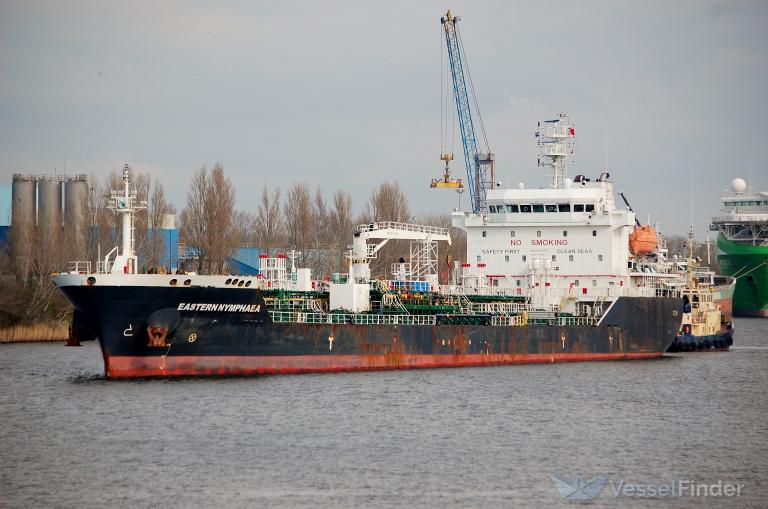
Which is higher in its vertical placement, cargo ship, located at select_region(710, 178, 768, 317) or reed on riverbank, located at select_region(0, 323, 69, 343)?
cargo ship, located at select_region(710, 178, 768, 317)

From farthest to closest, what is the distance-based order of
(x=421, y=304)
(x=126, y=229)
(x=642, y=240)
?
1. (x=642, y=240)
2. (x=421, y=304)
3. (x=126, y=229)

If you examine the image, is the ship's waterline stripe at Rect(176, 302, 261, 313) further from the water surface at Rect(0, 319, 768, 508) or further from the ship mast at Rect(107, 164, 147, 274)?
the water surface at Rect(0, 319, 768, 508)

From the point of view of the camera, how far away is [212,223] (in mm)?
68438

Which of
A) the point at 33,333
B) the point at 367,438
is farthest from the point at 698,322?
the point at 33,333

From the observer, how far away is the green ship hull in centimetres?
10638

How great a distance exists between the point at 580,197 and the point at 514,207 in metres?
3.11

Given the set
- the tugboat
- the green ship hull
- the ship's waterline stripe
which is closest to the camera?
the ship's waterline stripe

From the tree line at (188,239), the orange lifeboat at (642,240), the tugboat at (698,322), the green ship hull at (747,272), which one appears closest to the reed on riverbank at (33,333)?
the tree line at (188,239)

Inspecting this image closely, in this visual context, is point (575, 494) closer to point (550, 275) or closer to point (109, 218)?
point (550, 275)

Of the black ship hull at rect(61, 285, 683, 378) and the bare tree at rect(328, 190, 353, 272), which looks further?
the bare tree at rect(328, 190, 353, 272)

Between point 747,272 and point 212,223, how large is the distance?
59.4 m

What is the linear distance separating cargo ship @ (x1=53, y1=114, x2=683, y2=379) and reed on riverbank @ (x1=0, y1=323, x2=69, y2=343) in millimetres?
15039

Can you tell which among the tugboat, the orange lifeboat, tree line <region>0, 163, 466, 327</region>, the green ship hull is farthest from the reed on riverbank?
the green ship hull

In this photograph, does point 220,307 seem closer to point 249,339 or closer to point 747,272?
point 249,339
